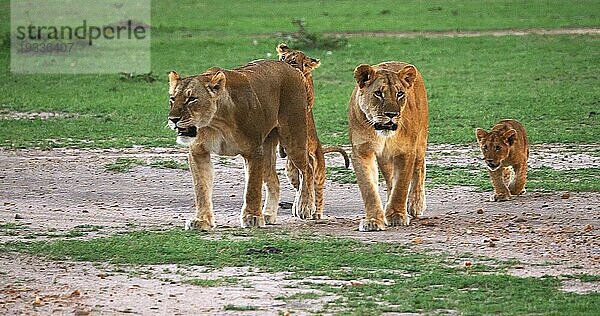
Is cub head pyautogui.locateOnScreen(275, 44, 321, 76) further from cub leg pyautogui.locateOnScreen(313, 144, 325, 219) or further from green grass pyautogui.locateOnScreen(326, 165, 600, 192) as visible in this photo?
green grass pyautogui.locateOnScreen(326, 165, 600, 192)

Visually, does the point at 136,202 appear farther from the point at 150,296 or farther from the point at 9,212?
the point at 150,296

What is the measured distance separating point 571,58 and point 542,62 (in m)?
0.59

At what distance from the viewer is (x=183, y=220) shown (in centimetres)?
970

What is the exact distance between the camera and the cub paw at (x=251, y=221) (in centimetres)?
920

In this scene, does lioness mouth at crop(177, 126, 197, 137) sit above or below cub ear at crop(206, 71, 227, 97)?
below

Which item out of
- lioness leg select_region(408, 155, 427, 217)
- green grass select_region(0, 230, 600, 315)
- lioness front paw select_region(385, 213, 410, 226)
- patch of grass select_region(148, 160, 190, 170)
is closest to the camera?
green grass select_region(0, 230, 600, 315)

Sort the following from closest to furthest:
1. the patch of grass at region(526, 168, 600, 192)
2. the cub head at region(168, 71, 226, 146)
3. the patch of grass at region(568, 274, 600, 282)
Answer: the patch of grass at region(568, 274, 600, 282) < the cub head at region(168, 71, 226, 146) < the patch of grass at region(526, 168, 600, 192)

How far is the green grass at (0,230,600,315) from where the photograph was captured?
6680mm

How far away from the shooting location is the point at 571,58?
21172 mm

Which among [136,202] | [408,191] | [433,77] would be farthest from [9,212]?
[433,77]

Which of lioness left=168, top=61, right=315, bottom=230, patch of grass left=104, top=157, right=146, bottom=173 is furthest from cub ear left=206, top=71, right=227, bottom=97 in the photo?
patch of grass left=104, top=157, right=146, bottom=173

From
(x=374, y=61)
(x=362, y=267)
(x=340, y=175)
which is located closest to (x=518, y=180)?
(x=340, y=175)

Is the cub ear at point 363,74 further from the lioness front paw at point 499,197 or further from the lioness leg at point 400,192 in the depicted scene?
the lioness front paw at point 499,197

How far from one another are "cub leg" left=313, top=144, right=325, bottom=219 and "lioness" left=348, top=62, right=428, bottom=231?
709 mm
